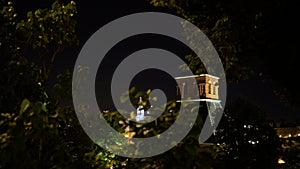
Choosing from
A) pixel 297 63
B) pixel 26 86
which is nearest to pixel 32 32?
pixel 26 86

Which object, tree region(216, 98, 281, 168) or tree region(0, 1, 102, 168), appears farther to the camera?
tree region(216, 98, 281, 168)

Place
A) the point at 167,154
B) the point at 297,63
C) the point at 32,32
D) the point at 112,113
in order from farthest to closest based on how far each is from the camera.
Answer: the point at 32,32, the point at 297,63, the point at 112,113, the point at 167,154

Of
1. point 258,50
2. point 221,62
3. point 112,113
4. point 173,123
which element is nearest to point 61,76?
point 112,113

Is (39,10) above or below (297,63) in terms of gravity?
above

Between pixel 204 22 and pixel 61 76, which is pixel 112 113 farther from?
pixel 204 22

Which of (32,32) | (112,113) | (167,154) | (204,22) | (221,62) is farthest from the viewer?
(221,62)

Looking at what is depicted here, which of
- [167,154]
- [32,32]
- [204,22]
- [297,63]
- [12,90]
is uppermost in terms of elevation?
[204,22]

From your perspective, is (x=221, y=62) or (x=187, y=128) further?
(x=221, y=62)

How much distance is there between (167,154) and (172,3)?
18.5 ft

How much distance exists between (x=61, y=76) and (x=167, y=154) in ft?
7.96

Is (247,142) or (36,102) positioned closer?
(36,102)

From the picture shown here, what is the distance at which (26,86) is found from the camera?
6.65m

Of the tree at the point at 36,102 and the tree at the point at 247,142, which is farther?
the tree at the point at 247,142

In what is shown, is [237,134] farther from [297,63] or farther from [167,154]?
[167,154]
